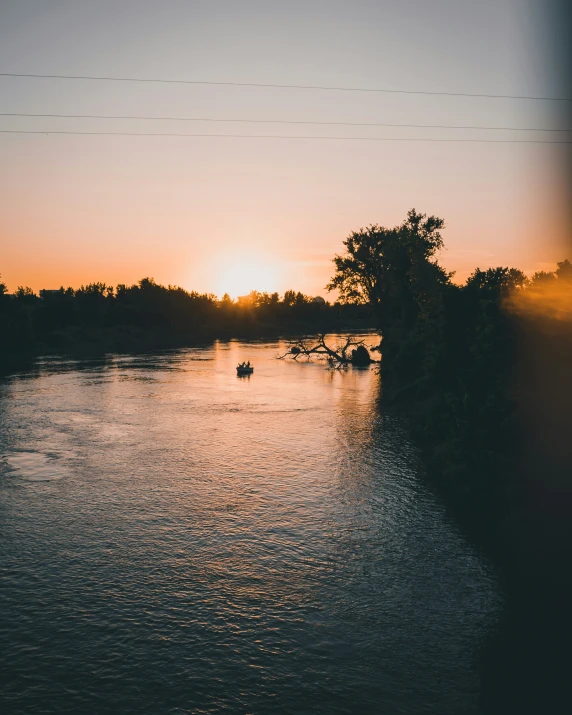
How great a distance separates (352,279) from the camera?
9856 centimetres

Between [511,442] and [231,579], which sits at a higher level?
[511,442]

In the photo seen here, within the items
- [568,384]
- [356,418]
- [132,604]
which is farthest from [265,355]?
[132,604]

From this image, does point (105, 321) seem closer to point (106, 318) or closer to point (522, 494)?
point (106, 318)

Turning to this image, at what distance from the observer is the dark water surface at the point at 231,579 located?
14953 millimetres

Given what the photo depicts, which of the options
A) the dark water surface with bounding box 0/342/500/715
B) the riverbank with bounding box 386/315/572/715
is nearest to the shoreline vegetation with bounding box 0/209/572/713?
the riverbank with bounding box 386/315/572/715

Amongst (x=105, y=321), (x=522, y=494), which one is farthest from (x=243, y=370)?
(x=105, y=321)

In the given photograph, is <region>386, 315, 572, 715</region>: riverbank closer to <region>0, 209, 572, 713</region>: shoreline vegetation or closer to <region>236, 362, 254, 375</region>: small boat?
<region>0, 209, 572, 713</region>: shoreline vegetation

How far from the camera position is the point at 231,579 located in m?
20.6

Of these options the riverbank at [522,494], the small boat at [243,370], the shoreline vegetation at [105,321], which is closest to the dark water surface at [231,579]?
the riverbank at [522,494]

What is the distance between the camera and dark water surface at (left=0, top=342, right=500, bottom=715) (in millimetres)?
14953

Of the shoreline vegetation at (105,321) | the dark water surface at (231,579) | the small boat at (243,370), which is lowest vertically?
the dark water surface at (231,579)

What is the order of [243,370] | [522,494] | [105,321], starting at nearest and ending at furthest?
[522,494], [243,370], [105,321]

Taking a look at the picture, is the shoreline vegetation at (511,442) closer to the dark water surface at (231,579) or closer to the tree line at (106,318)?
the dark water surface at (231,579)

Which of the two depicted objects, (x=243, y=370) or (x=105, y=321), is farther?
(x=105, y=321)
